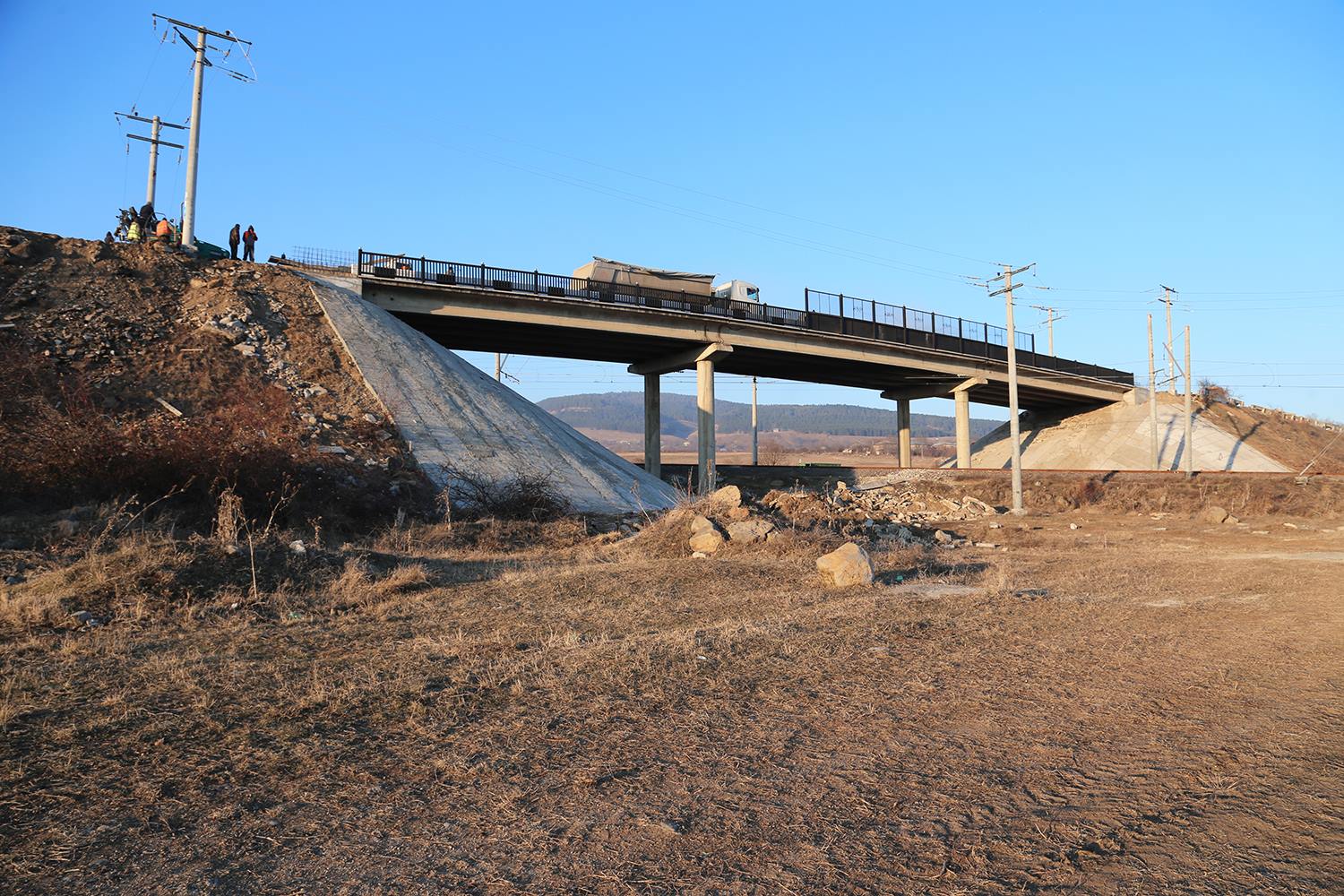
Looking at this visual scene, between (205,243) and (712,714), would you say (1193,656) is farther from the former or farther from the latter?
(205,243)

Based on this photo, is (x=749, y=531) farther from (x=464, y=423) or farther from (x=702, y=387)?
(x=702, y=387)

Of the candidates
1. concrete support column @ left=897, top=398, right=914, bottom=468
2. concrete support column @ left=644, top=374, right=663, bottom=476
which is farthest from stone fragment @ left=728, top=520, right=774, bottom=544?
concrete support column @ left=897, top=398, right=914, bottom=468

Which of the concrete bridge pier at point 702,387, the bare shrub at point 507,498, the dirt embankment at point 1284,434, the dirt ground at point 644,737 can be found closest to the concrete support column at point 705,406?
the concrete bridge pier at point 702,387

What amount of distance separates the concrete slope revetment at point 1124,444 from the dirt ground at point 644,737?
44.9m

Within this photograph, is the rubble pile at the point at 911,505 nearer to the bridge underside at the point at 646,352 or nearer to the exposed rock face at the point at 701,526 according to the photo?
the bridge underside at the point at 646,352

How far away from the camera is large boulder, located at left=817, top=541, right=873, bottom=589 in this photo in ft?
35.4

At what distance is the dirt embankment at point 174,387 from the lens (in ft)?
46.9

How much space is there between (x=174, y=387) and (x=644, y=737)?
64.1ft

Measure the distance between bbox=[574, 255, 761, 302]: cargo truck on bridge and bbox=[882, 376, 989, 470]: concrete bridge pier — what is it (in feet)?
48.2

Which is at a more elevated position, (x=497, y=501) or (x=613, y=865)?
(x=497, y=501)

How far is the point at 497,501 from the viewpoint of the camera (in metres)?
18.5

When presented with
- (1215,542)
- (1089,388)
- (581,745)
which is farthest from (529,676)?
(1089,388)

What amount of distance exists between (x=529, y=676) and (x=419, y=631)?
2395mm

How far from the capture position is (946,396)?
165 feet
